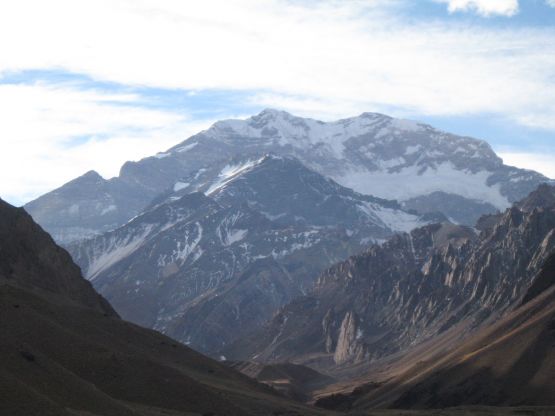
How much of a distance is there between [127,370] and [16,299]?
23.6 m

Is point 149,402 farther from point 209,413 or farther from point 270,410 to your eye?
point 270,410

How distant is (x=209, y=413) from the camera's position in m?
130

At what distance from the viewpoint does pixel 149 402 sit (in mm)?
128750

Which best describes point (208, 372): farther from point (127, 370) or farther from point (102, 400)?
point (102, 400)

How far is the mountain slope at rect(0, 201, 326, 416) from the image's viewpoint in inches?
3969

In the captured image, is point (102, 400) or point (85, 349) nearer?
point (102, 400)

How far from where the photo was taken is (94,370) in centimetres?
13125

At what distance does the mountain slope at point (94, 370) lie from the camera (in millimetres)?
100812

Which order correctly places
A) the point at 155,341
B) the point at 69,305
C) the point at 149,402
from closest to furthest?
the point at 149,402, the point at 69,305, the point at 155,341

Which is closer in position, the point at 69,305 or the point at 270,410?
the point at 270,410

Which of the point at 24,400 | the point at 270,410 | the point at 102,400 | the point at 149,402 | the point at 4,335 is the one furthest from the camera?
the point at 270,410

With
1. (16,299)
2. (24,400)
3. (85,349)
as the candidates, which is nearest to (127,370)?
(85,349)

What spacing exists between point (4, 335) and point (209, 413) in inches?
1180

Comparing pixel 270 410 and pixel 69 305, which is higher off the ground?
pixel 69 305
